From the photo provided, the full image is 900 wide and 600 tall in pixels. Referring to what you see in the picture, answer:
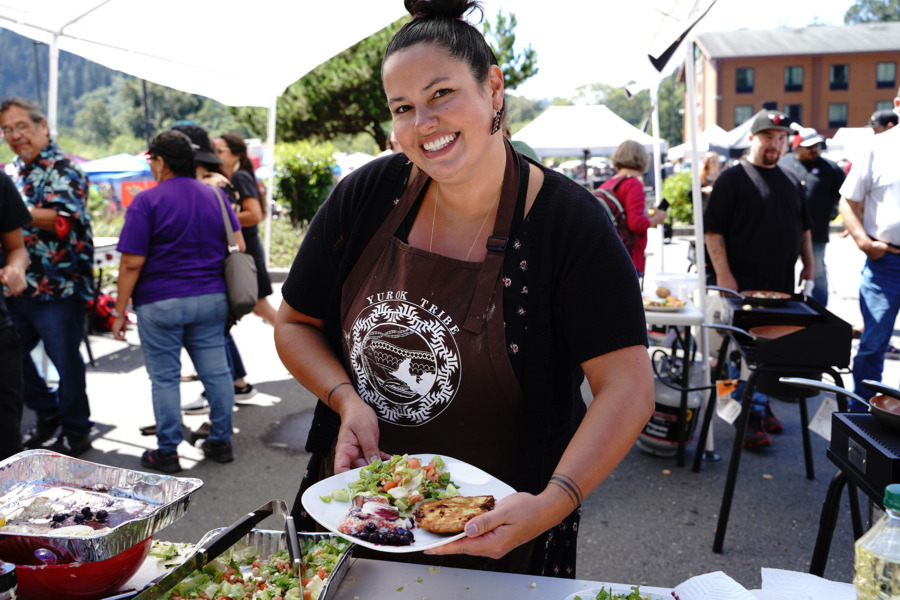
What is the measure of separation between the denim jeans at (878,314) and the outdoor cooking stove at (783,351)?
1125 mm

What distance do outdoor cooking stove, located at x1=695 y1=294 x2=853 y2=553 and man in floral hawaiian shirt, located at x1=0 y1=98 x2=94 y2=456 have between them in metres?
3.99

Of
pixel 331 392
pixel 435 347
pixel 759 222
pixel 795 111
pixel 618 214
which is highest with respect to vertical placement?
pixel 795 111

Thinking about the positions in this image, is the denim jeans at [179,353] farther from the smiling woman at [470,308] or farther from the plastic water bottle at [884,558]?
the plastic water bottle at [884,558]

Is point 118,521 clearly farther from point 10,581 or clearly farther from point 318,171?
point 318,171

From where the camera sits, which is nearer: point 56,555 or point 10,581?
point 10,581

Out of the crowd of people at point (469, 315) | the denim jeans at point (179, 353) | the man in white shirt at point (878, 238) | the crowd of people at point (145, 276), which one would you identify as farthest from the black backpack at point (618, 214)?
the crowd of people at point (469, 315)

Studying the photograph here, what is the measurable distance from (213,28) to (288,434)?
3.16 metres

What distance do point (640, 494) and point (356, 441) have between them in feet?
10.1

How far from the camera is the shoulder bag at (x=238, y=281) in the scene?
461 cm

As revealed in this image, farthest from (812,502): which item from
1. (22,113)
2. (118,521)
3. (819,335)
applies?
(22,113)

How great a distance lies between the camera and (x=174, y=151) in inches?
173

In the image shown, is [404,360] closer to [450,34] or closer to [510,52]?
[450,34]

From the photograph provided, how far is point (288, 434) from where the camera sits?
5.25 metres

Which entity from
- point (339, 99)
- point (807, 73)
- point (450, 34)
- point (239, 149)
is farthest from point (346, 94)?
point (807, 73)
